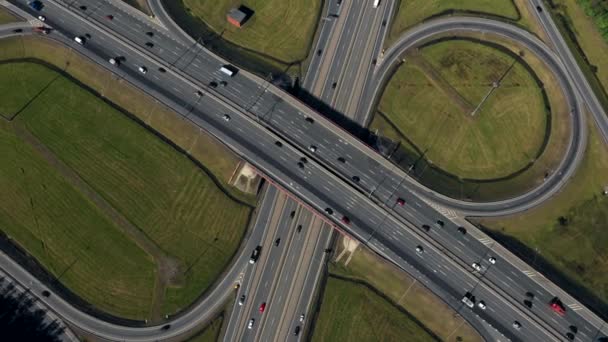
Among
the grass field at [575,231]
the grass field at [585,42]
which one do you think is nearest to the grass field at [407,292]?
the grass field at [575,231]

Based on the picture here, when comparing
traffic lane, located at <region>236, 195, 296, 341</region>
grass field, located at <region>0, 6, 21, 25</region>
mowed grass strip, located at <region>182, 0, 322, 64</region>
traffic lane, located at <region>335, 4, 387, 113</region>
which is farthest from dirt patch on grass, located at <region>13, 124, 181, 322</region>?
traffic lane, located at <region>335, 4, 387, 113</region>

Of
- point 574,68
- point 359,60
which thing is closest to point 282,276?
point 359,60

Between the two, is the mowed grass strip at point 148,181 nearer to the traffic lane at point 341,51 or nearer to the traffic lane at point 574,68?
the traffic lane at point 341,51

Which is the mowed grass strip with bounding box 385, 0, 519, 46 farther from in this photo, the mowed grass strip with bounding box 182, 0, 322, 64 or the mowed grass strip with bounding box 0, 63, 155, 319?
the mowed grass strip with bounding box 0, 63, 155, 319

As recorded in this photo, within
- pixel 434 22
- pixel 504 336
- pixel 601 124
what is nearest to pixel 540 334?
pixel 504 336

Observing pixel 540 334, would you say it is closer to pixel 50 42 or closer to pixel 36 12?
pixel 50 42
